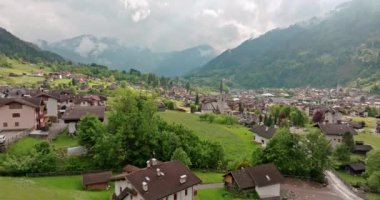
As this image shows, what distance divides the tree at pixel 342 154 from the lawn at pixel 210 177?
34.2 metres

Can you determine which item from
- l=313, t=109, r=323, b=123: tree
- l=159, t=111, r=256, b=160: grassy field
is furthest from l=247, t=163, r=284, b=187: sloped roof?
l=313, t=109, r=323, b=123: tree

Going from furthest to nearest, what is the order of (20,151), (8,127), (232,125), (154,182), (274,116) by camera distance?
(274,116), (232,125), (8,127), (20,151), (154,182)

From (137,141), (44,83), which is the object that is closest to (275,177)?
(137,141)

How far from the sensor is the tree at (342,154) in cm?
8544

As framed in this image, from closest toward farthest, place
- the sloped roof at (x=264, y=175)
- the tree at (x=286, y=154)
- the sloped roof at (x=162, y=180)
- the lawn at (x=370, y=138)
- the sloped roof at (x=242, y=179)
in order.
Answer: the sloped roof at (x=162, y=180), the sloped roof at (x=242, y=179), the sloped roof at (x=264, y=175), the tree at (x=286, y=154), the lawn at (x=370, y=138)

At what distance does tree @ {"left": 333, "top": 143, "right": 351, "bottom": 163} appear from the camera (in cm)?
8544

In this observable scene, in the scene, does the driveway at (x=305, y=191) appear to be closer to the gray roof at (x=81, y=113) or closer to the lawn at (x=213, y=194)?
the lawn at (x=213, y=194)

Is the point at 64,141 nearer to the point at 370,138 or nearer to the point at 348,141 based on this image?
the point at 348,141

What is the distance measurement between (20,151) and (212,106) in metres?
109

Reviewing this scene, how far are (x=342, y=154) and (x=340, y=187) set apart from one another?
20589mm

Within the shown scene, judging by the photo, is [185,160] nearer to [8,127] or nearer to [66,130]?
[66,130]

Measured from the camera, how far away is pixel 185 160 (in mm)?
55188

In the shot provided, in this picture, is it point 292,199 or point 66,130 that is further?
point 66,130

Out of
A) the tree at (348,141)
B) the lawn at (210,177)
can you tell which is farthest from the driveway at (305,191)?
the tree at (348,141)
